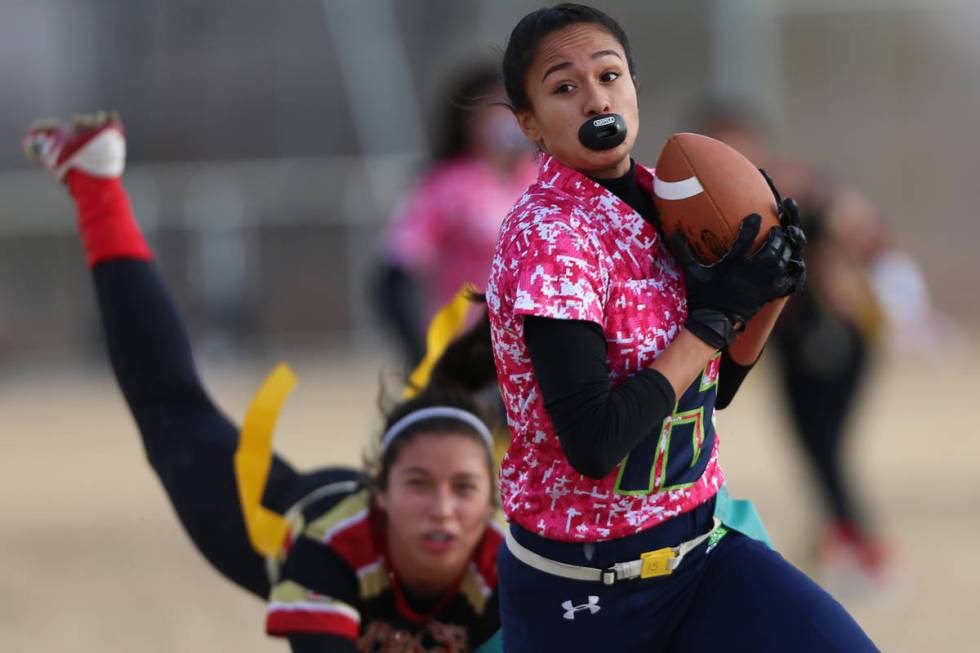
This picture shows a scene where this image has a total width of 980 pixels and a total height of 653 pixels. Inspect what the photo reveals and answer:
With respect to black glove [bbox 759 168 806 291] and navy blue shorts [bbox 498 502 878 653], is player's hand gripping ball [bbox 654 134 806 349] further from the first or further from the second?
navy blue shorts [bbox 498 502 878 653]

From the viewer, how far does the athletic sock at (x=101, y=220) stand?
4.26 metres

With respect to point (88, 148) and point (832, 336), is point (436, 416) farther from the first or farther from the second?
point (832, 336)

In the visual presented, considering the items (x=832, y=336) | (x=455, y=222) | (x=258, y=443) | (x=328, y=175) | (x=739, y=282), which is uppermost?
(x=328, y=175)

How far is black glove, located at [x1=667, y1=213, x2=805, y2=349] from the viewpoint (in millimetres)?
2434

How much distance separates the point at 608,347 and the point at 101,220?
7.42ft

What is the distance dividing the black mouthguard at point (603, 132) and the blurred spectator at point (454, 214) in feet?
10.0

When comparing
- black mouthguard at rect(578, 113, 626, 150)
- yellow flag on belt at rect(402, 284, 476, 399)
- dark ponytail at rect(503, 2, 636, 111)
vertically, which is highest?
dark ponytail at rect(503, 2, 636, 111)

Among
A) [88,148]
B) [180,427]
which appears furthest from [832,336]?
[88,148]

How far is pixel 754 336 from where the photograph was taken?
2721mm

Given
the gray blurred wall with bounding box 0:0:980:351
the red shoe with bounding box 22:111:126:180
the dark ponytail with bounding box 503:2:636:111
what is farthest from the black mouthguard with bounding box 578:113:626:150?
the gray blurred wall with bounding box 0:0:980:351

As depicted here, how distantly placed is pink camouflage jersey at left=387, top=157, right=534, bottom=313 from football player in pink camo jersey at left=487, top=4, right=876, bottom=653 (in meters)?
3.03

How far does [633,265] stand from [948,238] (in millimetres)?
15063

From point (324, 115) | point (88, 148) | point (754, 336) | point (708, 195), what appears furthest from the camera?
point (324, 115)

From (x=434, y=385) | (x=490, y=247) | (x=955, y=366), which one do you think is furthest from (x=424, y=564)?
(x=955, y=366)
